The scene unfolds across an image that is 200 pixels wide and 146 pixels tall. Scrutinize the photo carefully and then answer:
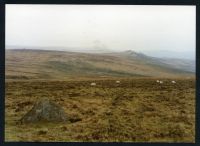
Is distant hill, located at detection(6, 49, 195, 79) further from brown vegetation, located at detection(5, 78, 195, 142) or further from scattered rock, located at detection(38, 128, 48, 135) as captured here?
scattered rock, located at detection(38, 128, 48, 135)

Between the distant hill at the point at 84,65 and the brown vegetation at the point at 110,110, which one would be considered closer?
the brown vegetation at the point at 110,110

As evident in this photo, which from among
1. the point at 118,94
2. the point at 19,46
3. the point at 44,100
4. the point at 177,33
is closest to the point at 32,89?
the point at 44,100

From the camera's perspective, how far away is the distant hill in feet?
25.6

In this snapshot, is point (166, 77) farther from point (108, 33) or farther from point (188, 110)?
point (108, 33)

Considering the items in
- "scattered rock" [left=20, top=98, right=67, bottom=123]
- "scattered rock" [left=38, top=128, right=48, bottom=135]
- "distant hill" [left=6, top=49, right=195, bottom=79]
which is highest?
"distant hill" [left=6, top=49, right=195, bottom=79]

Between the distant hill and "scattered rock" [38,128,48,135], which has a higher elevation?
the distant hill

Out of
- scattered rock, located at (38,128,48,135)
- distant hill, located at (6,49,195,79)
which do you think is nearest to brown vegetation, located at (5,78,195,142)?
scattered rock, located at (38,128,48,135)

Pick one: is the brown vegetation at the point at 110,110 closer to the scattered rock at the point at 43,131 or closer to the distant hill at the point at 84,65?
the scattered rock at the point at 43,131

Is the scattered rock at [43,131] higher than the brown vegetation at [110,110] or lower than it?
lower

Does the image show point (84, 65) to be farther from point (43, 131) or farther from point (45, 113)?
point (43, 131)

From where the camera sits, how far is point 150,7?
768cm

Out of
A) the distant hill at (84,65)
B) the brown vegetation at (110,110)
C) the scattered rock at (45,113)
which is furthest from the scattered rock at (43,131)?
the distant hill at (84,65)

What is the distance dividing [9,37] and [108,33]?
191 cm

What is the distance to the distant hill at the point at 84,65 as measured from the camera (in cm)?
779
